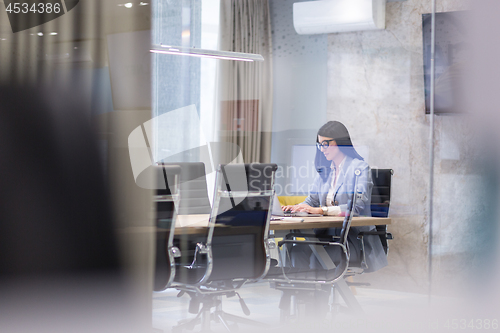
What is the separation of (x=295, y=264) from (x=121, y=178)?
3.61 feet

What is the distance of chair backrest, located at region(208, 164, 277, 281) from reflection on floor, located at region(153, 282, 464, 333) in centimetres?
14

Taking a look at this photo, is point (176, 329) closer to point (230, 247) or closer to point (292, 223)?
point (230, 247)

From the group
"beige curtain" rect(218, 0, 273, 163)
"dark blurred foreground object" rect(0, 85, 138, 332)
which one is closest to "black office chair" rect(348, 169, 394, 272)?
"beige curtain" rect(218, 0, 273, 163)

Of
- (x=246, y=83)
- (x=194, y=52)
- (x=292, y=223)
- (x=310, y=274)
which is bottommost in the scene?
(x=310, y=274)

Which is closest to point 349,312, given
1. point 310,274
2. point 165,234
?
point 310,274

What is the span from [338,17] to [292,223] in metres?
1.23

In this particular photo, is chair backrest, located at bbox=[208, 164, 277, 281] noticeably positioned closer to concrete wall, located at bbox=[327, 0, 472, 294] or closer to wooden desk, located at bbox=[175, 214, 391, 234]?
wooden desk, located at bbox=[175, 214, 391, 234]

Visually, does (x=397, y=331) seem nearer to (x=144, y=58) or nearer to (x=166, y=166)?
(x=166, y=166)

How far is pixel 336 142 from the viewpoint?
299 centimetres

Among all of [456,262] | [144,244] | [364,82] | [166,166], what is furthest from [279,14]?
[456,262]

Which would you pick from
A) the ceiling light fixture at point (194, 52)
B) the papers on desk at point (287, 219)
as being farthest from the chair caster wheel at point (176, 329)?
the ceiling light fixture at point (194, 52)

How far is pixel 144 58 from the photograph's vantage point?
2.78 meters

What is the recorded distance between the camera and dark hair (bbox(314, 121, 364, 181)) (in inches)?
116

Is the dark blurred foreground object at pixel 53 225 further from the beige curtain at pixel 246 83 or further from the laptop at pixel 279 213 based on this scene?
the laptop at pixel 279 213
